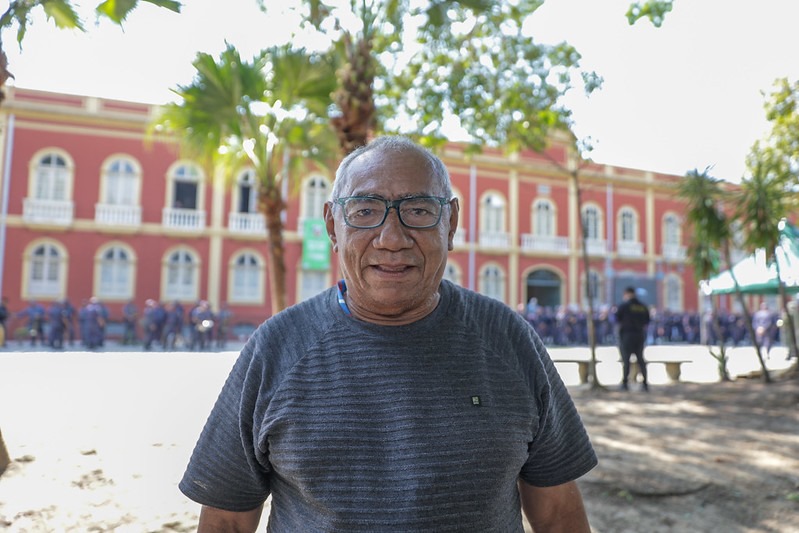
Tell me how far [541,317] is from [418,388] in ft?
68.4

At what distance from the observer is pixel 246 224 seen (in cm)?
2197

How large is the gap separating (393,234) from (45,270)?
69.9 ft

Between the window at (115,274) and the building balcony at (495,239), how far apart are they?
13.1m

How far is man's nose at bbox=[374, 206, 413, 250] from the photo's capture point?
1364 mm

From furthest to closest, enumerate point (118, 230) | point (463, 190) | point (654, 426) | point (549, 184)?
point (549, 184) → point (463, 190) → point (118, 230) → point (654, 426)

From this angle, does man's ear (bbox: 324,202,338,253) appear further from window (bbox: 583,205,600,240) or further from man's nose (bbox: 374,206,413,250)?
window (bbox: 583,205,600,240)

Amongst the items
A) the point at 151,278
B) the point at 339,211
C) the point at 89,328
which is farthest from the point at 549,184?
the point at 339,211

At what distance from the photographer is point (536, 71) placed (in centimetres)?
941

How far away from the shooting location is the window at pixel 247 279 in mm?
21562

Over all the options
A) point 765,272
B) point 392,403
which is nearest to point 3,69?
point 392,403

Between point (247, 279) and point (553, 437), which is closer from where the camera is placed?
point (553, 437)

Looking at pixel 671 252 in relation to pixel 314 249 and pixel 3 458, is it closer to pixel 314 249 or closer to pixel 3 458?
pixel 314 249

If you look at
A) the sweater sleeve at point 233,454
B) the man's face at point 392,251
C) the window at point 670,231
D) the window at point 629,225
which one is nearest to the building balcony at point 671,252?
the window at point 670,231

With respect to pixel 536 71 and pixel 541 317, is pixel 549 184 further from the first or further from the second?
pixel 536 71
